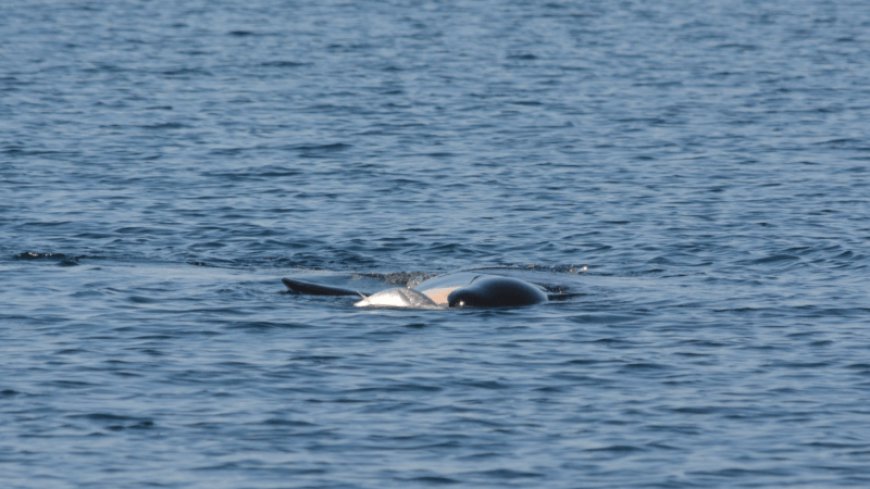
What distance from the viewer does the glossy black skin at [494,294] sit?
21.8 metres

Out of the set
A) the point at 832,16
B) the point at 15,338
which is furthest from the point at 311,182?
the point at 832,16

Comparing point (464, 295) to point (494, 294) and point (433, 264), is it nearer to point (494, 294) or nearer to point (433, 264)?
point (494, 294)

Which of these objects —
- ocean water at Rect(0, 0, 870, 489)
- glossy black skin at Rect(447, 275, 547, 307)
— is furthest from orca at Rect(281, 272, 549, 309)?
ocean water at Rect(0, 0, 870, 489)

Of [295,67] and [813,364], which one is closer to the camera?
[813,364]

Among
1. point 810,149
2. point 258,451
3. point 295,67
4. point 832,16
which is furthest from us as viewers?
point 832,16

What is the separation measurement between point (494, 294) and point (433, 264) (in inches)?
146

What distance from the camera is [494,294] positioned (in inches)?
860

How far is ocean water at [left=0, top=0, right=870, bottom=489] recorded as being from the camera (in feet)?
53.6

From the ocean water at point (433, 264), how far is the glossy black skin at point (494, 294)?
0.89ft

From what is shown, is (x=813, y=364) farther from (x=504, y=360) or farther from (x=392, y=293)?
(x=392, y=293)

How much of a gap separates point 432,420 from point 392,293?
17.1 feet

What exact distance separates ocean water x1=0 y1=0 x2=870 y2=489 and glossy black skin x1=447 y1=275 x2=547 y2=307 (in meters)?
0.27

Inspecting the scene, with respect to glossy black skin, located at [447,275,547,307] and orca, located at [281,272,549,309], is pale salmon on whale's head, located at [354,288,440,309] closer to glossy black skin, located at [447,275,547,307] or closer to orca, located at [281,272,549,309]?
orca, located at [281,272,549,309]

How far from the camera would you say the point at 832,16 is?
66.8 metres
